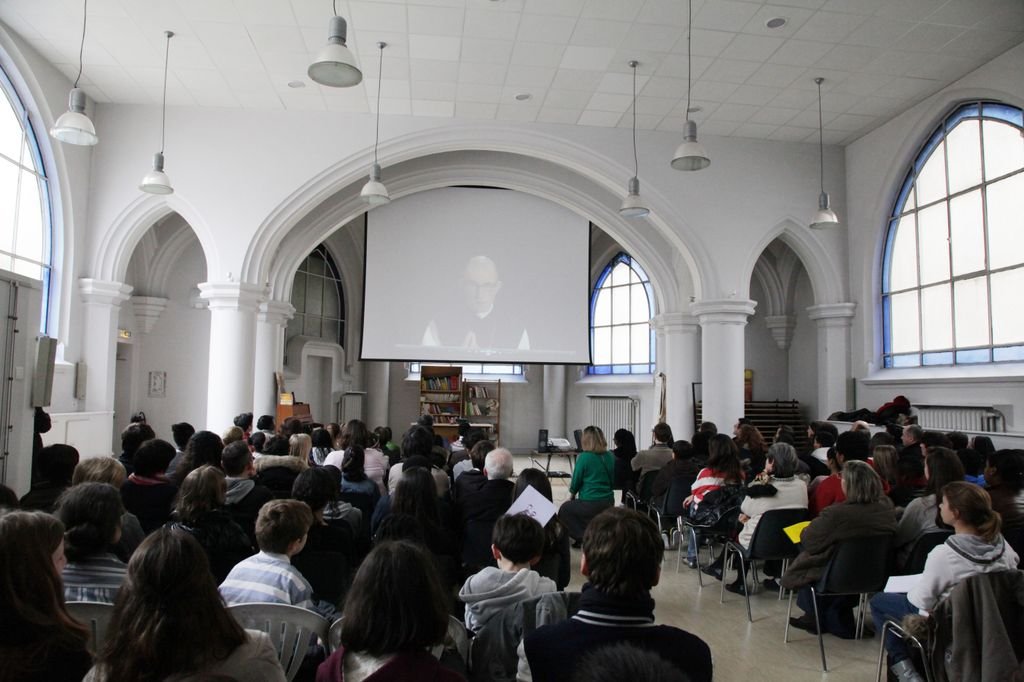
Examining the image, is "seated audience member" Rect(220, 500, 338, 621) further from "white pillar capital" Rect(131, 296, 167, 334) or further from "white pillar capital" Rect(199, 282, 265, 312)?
"white pillar capital" Rect(131, 296, 167, 334)

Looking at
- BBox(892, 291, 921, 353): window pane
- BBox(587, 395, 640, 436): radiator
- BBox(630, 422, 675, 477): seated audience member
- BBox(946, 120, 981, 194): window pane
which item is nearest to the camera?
BBox(630, 422, 675, 477): seated audience member

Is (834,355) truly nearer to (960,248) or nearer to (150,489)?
(960,248)

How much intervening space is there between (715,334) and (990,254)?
315 centimetres

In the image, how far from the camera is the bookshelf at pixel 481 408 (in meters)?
14.6

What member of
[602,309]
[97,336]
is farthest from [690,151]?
[602,309]

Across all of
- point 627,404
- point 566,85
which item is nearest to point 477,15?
point 566,85

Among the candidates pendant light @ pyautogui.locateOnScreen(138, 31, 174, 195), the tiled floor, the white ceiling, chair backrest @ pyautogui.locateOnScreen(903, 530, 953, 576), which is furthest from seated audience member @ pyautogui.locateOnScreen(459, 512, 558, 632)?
pendant light @ pyautogui.locateOnScreen(138, 31, 174, 195)

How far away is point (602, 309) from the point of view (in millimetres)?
15344

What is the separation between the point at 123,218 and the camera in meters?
8.47

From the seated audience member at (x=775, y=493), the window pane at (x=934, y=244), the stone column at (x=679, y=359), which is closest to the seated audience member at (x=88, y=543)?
the seated audience member at (x=775, y=493)

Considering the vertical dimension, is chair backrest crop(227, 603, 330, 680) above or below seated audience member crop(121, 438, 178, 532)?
below

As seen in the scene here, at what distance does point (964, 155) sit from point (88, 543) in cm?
908

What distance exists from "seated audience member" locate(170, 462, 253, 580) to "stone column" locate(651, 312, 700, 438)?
27.9 feet

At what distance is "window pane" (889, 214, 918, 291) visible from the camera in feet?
28.3
